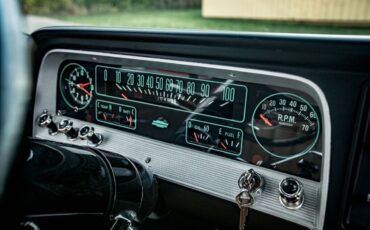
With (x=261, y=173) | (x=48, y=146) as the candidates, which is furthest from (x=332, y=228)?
(x=48, y=146)

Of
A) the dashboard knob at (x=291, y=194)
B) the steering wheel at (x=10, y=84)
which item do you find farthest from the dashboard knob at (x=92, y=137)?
the steering wheel at (x=10, y=84)

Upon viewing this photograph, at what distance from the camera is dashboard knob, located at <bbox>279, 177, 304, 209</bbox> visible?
1.35 meters

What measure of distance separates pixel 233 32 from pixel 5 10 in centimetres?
92

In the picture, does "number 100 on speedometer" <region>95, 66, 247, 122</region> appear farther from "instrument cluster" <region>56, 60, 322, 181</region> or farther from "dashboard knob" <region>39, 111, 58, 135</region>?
"dashboard knob" <region>39, 111, 58, 135</region>

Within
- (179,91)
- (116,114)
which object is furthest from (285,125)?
(116,114)

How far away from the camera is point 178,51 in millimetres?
1474

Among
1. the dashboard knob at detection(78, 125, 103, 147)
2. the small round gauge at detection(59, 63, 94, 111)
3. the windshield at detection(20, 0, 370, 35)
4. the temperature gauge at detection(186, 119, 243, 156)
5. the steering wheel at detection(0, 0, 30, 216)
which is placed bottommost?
the dashboard knob at detection(78, 125, 103, 147)

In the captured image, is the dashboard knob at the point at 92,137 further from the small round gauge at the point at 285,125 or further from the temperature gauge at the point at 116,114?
the small round gauge at the point at 285,125

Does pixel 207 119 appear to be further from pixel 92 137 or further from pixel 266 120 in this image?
pixel 92 137

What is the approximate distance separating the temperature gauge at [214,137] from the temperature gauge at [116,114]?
0.81 ft

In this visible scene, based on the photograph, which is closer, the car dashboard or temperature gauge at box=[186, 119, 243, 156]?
the car dashboard

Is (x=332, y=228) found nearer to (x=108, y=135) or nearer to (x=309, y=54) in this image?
(x=309, y=54)

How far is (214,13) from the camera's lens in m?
4.30

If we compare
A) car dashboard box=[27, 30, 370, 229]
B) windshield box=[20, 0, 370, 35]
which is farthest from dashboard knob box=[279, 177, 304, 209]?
windshield box=[20, 0, 370, 35]
